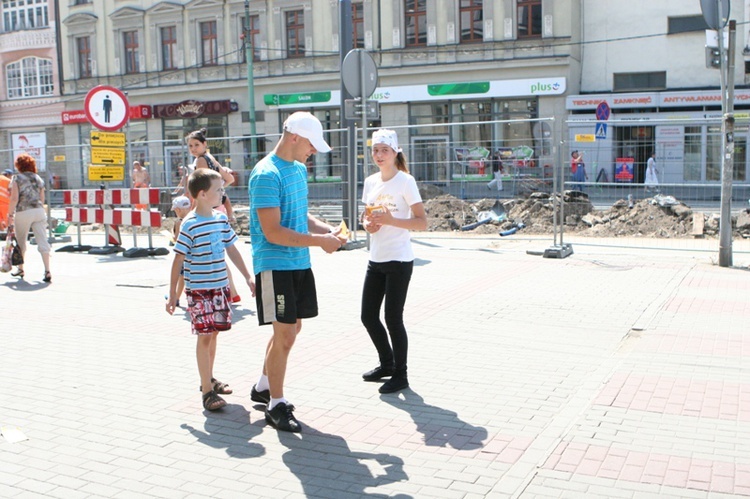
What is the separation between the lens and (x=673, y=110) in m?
30.2

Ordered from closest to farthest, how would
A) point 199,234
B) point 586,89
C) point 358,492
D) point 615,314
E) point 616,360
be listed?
point 358,492, point 199,234, point 616,360, point 615,314, point 586,89

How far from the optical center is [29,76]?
1700 inches

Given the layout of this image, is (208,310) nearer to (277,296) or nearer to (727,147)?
(277,296)

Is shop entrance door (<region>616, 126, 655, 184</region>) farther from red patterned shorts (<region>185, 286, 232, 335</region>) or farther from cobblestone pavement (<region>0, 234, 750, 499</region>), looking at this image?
red patterned shorts (<region>185, 286, 232, 335</region>)

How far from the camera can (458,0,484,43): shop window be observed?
33.0 metres

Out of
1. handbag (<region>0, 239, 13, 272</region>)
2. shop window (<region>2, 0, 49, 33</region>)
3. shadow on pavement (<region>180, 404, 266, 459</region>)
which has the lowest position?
shadow on pavement (<region>180, 404, 266, 459</region>)

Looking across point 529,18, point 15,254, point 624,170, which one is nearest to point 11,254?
point 15,254

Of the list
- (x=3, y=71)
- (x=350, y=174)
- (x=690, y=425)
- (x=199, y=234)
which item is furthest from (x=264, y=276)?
(x=3, y=71)

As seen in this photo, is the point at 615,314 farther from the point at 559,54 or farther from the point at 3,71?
the point at 3,71

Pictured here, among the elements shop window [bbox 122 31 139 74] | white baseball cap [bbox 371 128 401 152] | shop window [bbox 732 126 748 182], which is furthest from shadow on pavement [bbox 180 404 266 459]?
shop window [bbox 122 31 139 74]

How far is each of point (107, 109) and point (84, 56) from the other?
102 ft

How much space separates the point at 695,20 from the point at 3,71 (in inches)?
1358

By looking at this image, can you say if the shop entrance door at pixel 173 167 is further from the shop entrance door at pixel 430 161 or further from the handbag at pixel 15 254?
the handbag at pixel 15 254

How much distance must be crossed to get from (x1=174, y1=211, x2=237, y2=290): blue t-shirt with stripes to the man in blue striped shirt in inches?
22.4
